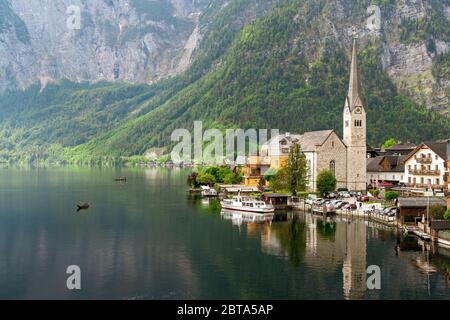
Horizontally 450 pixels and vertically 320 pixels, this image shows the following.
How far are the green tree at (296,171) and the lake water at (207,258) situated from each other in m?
17.2

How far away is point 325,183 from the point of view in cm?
11575

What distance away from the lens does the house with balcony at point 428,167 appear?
11511 cm

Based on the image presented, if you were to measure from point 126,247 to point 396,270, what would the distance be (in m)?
31.0

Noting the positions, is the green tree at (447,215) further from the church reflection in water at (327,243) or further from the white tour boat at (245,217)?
the white tour boat at (245,217)

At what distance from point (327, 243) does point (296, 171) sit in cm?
4168

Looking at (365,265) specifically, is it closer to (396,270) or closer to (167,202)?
(396,270)

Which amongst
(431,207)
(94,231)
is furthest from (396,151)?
(94,231)

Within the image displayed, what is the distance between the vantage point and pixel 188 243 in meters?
77.6

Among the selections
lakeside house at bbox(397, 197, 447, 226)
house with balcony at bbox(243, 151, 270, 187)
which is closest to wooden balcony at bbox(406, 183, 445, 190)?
lakeside house at bbox(397, 197, 447, 226)

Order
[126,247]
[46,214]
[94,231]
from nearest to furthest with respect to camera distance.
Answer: [126,247], [94,231], [46,214]

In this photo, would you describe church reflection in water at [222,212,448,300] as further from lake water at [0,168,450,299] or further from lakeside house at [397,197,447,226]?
lakeside house at [397,197,447,226]
